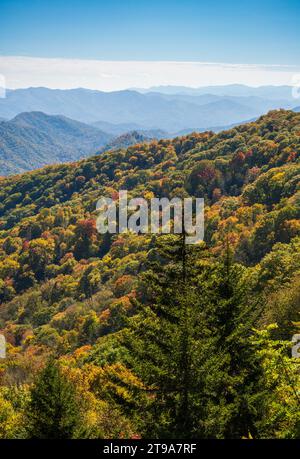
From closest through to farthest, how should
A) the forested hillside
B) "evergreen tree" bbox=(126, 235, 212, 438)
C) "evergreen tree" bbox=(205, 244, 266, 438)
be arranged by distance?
1. "evergreen tree" bbox=(126, 235, 212, 438)
2. the forested hillside
3. "evergreen tree" bbox=(205, 244, 266, 438)

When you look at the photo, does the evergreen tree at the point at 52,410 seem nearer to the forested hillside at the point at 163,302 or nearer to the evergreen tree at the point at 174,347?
the forested hillside at the point at 163,302

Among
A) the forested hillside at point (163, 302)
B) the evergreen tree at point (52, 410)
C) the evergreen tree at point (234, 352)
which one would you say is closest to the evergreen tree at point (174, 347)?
the forested hillside at point (163, 302)

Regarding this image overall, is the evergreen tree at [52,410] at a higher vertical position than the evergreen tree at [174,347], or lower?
lower

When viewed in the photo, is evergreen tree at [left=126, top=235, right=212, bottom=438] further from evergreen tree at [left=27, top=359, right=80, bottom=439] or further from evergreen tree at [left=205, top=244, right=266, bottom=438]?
evergreen tree at [left=27, top=359, right=80, bottom=439]

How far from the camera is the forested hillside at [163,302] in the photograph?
50.2 ft

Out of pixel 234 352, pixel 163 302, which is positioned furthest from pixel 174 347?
pixel 234 352

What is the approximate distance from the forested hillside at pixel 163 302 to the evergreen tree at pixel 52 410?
51mm

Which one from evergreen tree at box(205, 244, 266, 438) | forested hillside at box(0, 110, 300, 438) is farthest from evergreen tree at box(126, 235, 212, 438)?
evergreen tree at box(205, 244, 266, 438)

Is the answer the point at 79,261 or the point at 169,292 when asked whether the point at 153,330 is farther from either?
the point at 79,261

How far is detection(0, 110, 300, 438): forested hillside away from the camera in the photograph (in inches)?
603

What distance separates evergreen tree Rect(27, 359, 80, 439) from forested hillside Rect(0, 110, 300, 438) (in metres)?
0.05

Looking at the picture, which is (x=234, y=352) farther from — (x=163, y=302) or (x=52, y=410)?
(x=52, y=410)

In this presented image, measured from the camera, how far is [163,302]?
1689cm

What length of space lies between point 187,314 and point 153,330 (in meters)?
1.84
